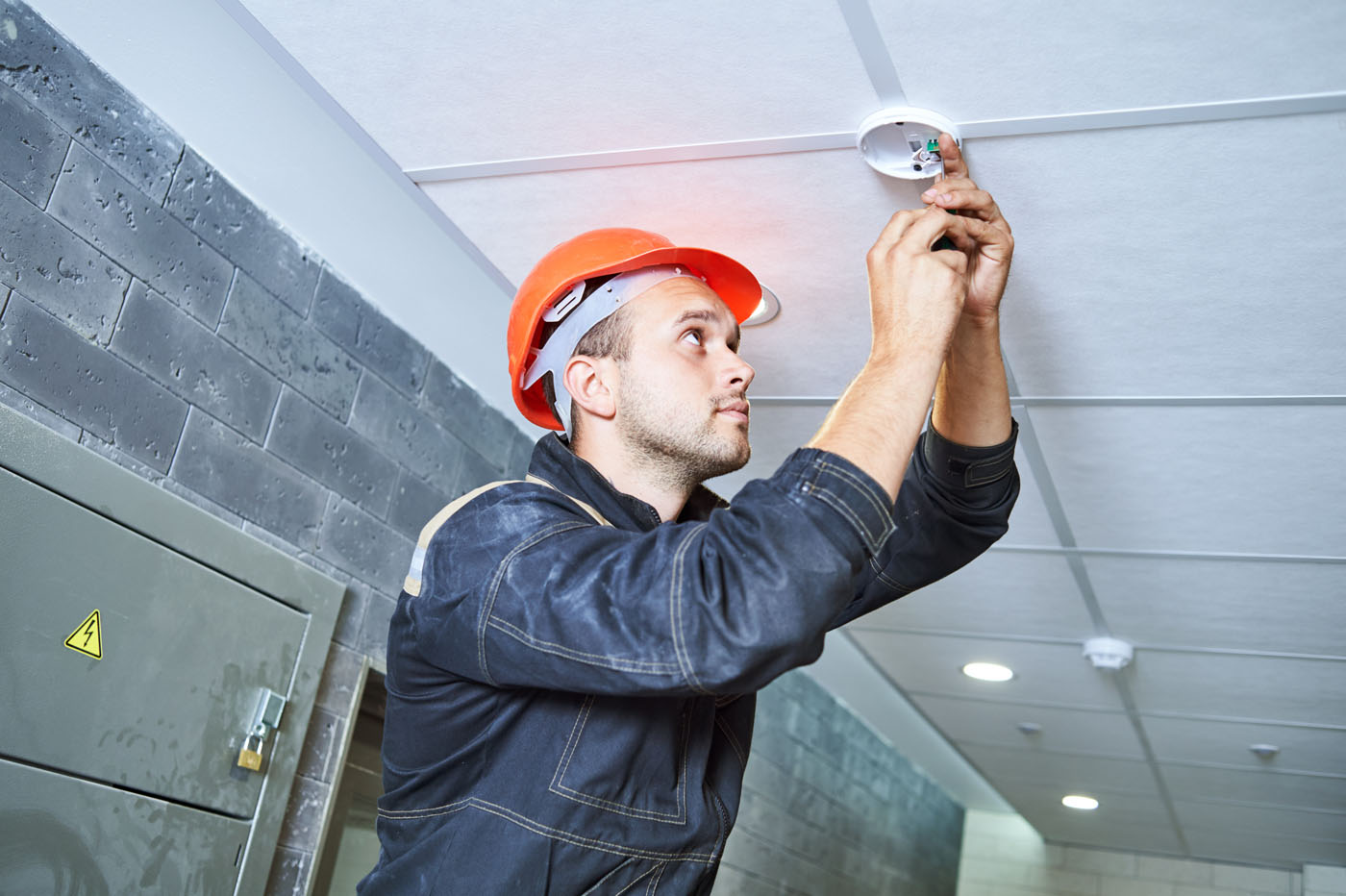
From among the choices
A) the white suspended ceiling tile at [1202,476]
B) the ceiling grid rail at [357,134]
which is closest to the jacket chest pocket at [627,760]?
the ceiling grid rail at [357,134]

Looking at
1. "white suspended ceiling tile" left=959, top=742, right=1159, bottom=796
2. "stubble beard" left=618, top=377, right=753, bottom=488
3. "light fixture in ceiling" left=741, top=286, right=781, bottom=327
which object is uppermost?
"light fixture in ceiling" left=741, top=286, right=781, bottom=327

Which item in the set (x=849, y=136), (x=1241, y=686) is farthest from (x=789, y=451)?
(x=1241, y=686)

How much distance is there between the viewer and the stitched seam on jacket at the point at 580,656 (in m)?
1.05

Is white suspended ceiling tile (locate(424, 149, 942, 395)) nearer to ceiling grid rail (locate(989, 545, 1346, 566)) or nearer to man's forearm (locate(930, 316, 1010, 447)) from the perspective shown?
man's forearm (locate(930, 316, 1010, 447))

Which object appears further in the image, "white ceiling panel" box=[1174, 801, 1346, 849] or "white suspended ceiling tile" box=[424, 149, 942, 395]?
"white ceiling panel" box=[1174, 801, 1346, 849]

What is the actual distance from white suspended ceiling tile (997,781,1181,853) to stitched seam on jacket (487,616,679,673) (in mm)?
5195

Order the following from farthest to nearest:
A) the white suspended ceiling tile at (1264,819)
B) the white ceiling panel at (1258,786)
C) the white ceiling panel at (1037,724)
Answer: the white suspended ceiling tile at (1264,819), the white ceiling panel at (1258,786), the white ceiling panel at (1037,724)

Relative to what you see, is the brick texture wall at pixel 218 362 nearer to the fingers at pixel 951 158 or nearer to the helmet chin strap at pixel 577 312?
the helmet chin strap at pixel 577 312

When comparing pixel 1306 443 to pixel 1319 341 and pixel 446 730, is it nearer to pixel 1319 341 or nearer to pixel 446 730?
pixel 1319 341

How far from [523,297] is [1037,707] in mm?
3558

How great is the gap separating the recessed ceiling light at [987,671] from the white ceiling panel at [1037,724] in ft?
1.27

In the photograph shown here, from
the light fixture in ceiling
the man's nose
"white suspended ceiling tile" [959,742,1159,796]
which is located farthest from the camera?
"white suspended ceiling tile" [959,742,1159,796]

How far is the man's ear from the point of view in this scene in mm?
1572

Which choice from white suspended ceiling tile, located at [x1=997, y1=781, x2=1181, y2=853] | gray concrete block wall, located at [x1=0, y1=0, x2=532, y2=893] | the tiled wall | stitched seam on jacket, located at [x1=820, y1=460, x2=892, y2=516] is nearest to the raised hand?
stitched seam on jacket, located at [x1=820, y1=460, x2=892, y2=516]
